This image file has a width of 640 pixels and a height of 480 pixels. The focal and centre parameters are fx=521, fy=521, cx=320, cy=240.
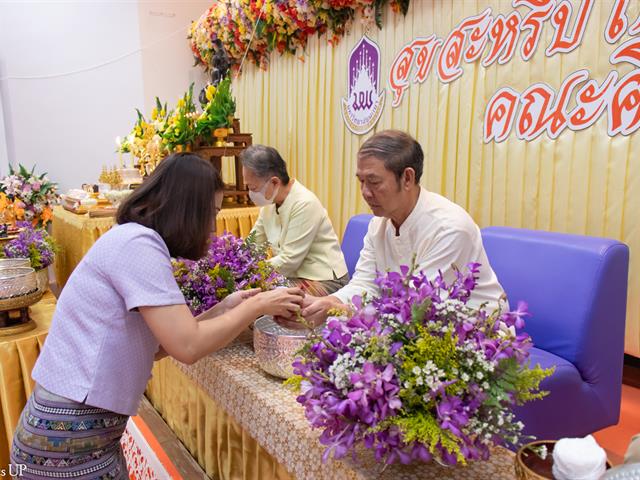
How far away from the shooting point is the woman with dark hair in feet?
3.43

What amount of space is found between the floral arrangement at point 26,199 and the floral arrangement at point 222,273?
284cm

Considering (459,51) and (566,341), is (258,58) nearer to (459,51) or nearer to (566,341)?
(459,51)

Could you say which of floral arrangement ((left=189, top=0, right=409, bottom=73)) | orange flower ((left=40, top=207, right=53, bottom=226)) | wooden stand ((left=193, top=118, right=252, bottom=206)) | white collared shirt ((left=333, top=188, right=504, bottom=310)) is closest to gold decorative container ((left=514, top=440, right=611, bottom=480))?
white collared shirt ((left=333, top=188, right=504, bottom=310))

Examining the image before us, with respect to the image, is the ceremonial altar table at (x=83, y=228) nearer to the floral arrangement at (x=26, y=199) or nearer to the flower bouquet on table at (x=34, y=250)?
the floral arrangement at (x=26, y=199)

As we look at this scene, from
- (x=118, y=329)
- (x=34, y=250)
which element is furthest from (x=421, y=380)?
(x=34, y=250)

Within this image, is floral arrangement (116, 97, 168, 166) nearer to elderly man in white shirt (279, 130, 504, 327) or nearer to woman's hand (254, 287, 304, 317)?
elderly man in white shirt (279, 130, 504, 327)

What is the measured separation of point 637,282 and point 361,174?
1399 mm

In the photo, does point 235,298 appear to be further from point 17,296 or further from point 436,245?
point 17,296

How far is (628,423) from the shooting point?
7.21 ft

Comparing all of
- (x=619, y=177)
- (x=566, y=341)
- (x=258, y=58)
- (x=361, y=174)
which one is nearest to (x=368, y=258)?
(x=361, y=174)

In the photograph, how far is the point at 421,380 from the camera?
0.78 metres

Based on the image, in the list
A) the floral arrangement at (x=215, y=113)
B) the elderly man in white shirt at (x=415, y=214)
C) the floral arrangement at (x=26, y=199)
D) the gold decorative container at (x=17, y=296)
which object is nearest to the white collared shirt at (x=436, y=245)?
the elderly man in white shirt at (x=415, y=214)

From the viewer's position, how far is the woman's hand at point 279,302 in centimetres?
122

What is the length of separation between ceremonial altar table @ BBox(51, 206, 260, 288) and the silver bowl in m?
2.02
